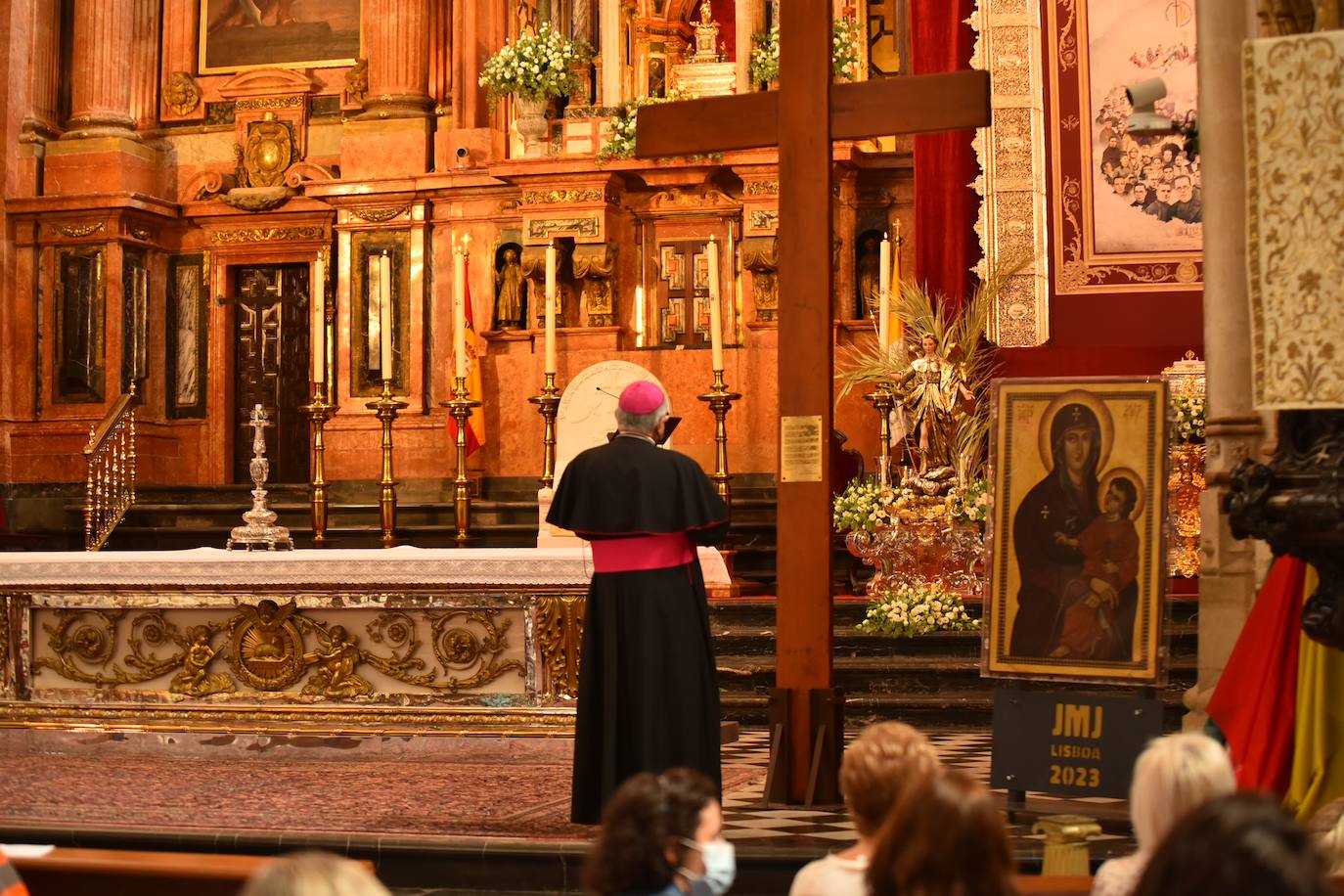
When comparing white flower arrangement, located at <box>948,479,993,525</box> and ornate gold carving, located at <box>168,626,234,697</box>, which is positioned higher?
white flower arrangement, located at <box>948,479,993,525</box>

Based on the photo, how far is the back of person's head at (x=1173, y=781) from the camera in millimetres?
2768

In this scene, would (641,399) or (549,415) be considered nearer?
(641,399)

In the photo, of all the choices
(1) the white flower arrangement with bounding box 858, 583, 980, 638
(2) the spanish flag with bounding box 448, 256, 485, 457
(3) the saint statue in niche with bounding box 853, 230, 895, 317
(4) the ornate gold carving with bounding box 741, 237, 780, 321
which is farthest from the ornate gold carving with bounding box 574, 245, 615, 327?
(1) the white flower arrangement with bounding box 858, 583, 980, 638

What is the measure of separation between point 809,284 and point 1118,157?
24.1ft

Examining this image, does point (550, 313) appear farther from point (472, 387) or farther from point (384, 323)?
point (384, 323)

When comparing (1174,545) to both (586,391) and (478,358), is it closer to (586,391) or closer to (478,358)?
(586,391)

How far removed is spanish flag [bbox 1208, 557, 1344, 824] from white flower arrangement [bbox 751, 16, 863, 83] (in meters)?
8.30

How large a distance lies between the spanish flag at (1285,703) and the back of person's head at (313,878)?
4349 millimetres

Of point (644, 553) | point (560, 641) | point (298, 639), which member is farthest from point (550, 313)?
point (644, 553)

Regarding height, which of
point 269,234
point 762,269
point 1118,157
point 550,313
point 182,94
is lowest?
point 550,313

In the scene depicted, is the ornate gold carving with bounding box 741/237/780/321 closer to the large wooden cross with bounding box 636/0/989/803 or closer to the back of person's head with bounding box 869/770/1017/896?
the large wooden cross with bounding box 636/0/989/803

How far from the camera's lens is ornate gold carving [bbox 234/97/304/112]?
16172 millimetres

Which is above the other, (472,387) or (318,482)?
(472,387)

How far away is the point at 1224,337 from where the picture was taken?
23.9ft
